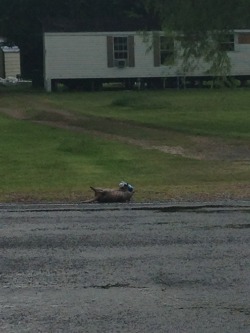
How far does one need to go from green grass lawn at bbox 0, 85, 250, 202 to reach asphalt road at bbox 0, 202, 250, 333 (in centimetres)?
363

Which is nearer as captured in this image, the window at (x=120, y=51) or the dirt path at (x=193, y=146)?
the dirt path at (x=193, y=146)

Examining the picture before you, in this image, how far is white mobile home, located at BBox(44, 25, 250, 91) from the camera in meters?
55.8

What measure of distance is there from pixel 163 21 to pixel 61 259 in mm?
22572

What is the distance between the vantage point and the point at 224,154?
24.7m

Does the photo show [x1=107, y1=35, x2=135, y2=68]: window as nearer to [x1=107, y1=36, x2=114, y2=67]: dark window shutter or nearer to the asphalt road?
[x1=107, y1=36, x2=114, y2=67]: dark window shutter

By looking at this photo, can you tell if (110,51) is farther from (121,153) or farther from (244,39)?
(121,153)

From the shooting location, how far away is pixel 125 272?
908cm

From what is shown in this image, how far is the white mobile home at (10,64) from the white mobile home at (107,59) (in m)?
30.6

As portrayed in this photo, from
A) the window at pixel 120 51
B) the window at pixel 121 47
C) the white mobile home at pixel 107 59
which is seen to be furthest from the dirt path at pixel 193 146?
the window at pixel 121 47

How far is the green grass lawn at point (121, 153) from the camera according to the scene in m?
17.8

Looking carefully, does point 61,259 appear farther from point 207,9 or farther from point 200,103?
point 200,103

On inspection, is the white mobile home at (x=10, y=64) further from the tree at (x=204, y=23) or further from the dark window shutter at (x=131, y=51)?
the tree at (x=204, y=23)

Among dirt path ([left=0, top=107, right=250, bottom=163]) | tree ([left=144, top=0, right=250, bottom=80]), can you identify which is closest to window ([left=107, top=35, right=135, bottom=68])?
dirt path ([left=0, top=107, right=250, bottom=163])

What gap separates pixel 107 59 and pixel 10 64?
138 ft
